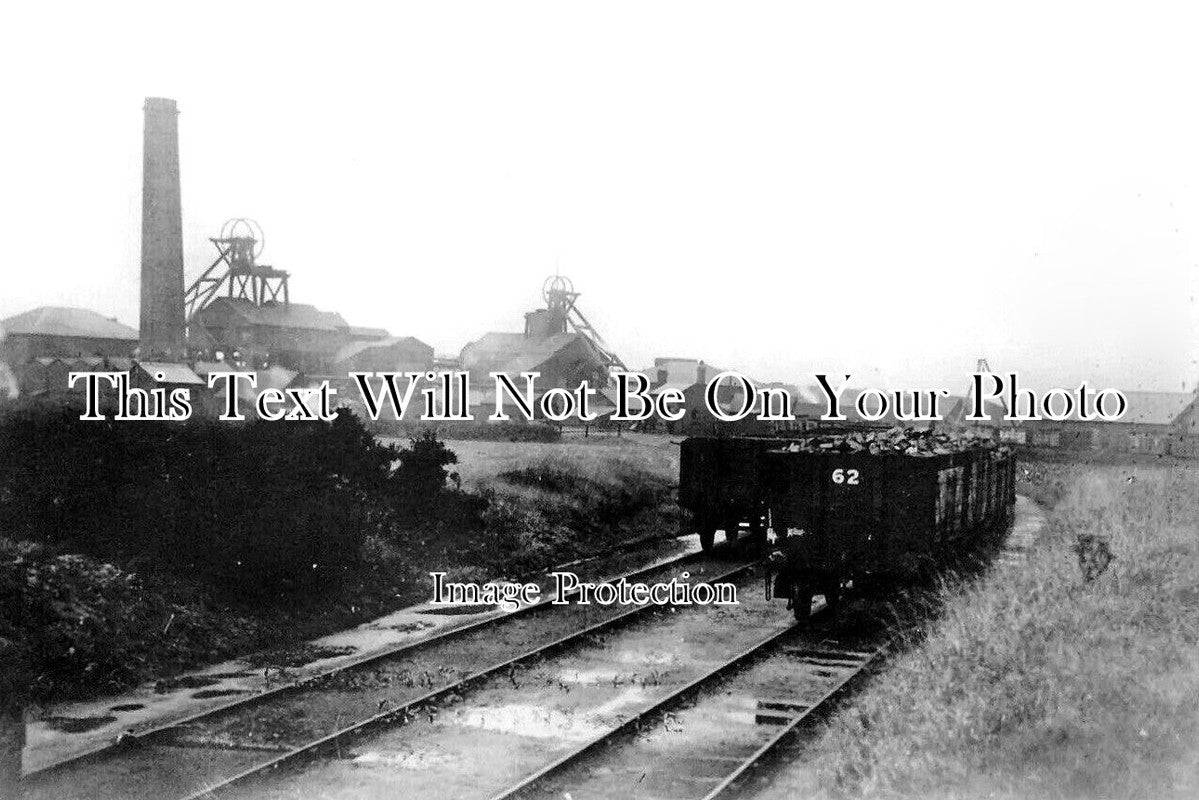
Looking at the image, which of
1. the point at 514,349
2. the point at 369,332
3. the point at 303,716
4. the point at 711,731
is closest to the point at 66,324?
the point at 369,332

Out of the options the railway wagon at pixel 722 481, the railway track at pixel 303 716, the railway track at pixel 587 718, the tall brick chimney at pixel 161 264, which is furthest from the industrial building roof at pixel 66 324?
the railway track at pixel 587 718

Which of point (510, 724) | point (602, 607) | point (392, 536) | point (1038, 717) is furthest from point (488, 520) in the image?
point (1038, 717)

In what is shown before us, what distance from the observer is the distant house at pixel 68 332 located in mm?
39281

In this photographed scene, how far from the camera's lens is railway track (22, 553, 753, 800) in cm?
778

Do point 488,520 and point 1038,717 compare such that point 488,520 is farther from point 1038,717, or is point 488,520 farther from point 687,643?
point 1038,717

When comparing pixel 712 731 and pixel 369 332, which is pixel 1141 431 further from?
pixel 369 332

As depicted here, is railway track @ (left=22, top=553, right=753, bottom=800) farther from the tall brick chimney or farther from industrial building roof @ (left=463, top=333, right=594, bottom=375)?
the tall brick chimney

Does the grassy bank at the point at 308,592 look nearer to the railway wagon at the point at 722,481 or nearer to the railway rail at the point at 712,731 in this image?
the railway wagon at the point at 722,481

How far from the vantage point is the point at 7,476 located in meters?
13.0

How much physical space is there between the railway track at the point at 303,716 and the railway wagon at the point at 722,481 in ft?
19.6

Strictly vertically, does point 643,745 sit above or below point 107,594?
below

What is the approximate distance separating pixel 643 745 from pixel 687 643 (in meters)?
4.06

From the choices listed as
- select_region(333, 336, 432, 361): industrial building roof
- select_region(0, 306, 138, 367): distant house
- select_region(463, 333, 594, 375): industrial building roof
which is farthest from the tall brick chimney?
select_region(0, 306, 138, 367): distant house

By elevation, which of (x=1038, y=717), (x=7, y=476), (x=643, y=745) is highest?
(x=7, y=476)
